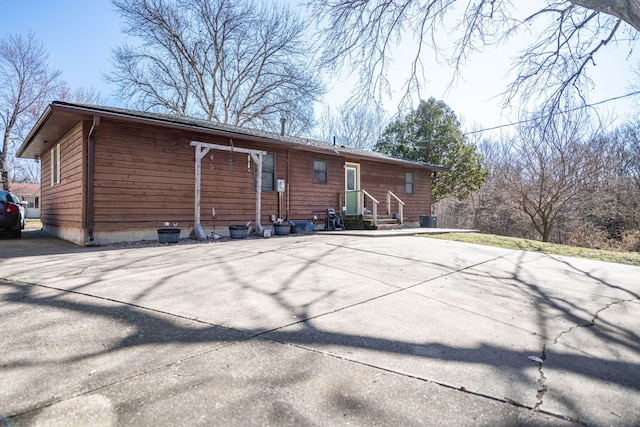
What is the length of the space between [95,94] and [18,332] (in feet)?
88.8

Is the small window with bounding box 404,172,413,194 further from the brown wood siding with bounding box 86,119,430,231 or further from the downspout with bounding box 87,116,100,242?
the downspout with bounding box 87,116,100,242

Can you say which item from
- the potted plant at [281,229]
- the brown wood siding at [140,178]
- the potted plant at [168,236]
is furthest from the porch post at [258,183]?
the potted plant at [168,236]

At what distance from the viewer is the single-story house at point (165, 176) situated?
7605mm

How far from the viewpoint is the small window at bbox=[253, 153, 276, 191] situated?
35.2 ft

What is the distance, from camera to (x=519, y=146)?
15445 mm

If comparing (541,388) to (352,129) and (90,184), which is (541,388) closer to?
(90,184)

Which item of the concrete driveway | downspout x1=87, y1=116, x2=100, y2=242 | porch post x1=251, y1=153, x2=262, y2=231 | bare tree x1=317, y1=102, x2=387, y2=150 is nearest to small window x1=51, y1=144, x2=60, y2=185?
downspout x1=87, y1=116, x2=100, y2=242

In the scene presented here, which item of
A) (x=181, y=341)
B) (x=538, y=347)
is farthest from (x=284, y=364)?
(x=538, y=347)

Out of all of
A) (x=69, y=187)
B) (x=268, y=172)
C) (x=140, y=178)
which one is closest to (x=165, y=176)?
(x=140, y=178)

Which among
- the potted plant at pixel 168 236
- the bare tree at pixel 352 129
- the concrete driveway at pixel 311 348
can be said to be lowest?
the concrete driveway at pixel 311 348

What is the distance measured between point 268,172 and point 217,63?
13.0 meters

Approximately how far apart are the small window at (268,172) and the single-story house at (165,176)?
3 cm

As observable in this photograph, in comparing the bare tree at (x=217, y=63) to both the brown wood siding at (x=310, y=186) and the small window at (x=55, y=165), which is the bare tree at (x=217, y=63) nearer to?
the brown wood siding at (x=310, y=186)

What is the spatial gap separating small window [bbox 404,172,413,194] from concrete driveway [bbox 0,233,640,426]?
11.1m
